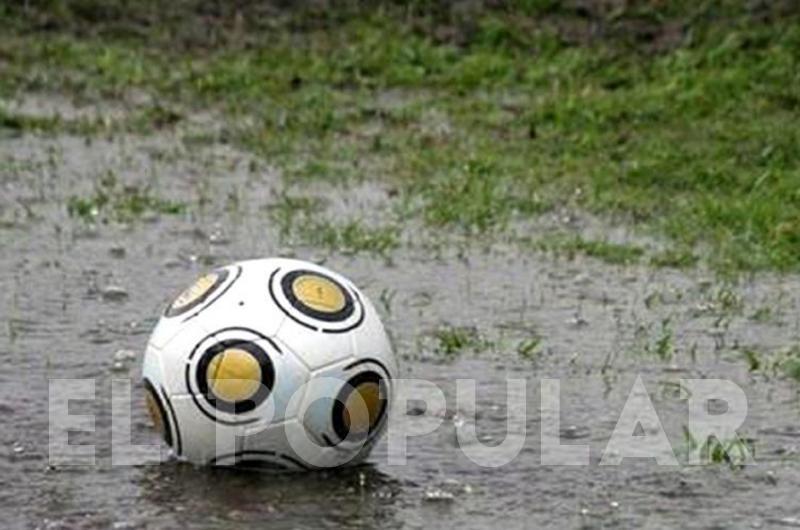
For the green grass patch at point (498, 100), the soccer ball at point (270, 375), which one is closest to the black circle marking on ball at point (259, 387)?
the soccer ball at point (270, 375)

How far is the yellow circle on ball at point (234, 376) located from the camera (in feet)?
20.0

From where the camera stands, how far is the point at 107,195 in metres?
10.7

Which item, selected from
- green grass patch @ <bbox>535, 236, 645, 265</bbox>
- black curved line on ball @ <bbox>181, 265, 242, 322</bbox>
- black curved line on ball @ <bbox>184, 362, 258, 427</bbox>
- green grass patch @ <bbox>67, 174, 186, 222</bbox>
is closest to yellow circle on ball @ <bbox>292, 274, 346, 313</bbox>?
black curved line on ball @ <bbox>181, 265, 242, 322</bbox>

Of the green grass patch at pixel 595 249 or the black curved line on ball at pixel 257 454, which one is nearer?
the black curved line on ball at pixel 257 454

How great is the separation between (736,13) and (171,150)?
4145 mm

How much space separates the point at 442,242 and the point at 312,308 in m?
3.56

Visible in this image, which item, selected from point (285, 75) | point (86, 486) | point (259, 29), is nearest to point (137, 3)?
point (259, 29)

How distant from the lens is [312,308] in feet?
20.6

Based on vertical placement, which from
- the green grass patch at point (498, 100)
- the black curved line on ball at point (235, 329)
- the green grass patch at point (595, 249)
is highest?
the green grass patch at point (498, 100)

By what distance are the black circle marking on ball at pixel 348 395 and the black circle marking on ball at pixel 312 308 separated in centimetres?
17

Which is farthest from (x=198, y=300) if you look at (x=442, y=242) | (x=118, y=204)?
(x=118, y=204)

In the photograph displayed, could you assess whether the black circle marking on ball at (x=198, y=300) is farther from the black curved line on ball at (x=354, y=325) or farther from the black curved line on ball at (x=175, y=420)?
the black curved line on ball at (x=354, y=325)

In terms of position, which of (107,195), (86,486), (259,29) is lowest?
(86,486)

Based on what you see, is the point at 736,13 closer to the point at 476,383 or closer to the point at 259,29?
the point at 259,29
